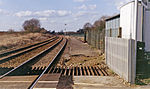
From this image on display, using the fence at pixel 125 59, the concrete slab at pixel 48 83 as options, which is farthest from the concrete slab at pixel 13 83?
the fence at pixel 125 59

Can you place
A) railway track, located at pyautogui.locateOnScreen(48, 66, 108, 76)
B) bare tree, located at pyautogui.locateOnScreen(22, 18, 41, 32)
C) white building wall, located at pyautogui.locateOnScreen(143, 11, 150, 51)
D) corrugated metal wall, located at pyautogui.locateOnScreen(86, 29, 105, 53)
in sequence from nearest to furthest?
railway track, located at pyautogui.locateOnScreen(48, 66, 108, 76) → white building wall, located at pyautogui.locateOnScreen(143, 11, 150, 51) → corrugated metal wall, located at pyautogui.locateOnScreen(86, 29, 105, 53) → bare tree, located at pyautogui.locateOnScreen(22, 18, 41, 32)

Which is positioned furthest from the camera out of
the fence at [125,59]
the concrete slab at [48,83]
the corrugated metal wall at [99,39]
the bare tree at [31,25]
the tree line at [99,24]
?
the bare tree at [31,25]

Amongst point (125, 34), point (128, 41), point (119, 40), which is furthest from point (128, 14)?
point (128, 41)

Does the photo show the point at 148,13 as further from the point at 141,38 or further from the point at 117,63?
the point at 117,63

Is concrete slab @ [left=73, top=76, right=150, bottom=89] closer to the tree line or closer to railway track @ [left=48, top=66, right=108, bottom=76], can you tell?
railway track @ [left=48, top=66, right=108, bottom=76]

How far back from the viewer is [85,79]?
7.94 m

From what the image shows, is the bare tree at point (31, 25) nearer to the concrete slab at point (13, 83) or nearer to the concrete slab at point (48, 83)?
the concrete slab at point (13, 83)

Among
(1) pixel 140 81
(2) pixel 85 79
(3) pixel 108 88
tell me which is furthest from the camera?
(2) pixel 85 79

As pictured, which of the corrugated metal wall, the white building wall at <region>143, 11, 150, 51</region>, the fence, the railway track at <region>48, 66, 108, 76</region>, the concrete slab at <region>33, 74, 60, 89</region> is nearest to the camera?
the concrete slab at <region>33, 74, 60, 89</region>

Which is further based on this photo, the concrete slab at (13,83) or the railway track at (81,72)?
the railway track at (81,72)

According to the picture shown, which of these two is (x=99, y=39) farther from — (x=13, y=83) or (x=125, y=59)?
(x=13, y=83)

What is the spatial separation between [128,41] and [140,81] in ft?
5.42

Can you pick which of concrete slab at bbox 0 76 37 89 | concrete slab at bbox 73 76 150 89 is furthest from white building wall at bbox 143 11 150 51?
concrete slab at bbox 0 76 37 89

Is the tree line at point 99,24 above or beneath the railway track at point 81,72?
above
